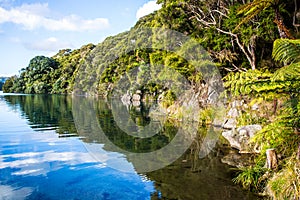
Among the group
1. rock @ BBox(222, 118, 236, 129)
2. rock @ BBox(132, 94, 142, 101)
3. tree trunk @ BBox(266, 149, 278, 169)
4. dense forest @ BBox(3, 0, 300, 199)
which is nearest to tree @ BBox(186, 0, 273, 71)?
dense forest @ BBox(3, 0, 300, 199)

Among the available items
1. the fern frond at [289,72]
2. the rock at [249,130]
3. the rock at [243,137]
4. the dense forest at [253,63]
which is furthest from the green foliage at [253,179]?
the rock at [249,130]

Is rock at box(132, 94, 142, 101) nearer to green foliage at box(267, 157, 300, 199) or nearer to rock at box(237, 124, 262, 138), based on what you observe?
rock at box(237, 124, 262, 138)

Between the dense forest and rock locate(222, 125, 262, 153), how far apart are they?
65 centimetres

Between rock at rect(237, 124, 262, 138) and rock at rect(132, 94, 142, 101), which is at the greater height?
rock at rect(132, 94, 142, 101)

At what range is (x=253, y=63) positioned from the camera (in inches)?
581

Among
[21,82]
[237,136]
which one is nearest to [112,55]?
[21,82]

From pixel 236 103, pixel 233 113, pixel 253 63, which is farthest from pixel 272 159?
pixel 253 63

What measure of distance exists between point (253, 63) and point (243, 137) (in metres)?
5.92

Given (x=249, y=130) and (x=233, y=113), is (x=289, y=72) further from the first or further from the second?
(x=233, y=113)

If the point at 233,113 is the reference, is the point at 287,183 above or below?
below

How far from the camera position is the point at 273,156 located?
21.1ft

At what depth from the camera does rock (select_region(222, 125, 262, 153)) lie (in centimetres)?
988

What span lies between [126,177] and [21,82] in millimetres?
82021

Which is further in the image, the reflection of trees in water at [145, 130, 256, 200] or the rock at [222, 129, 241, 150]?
the rock at [222, 129, 241, 150]
